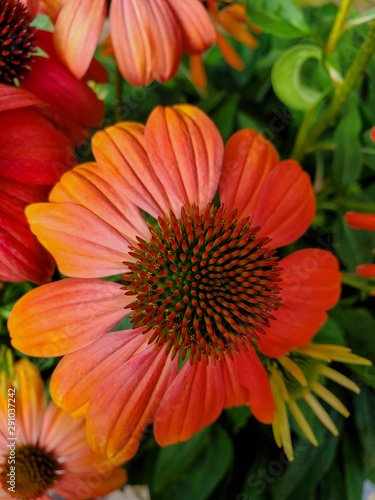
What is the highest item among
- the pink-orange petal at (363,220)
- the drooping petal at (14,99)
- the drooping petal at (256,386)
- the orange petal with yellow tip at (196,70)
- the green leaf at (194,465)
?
the drooping petal at (14,99)

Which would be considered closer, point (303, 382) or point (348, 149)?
point (303, 382)

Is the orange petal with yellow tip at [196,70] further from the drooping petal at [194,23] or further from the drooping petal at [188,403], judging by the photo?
the drooping petal at [188,403]

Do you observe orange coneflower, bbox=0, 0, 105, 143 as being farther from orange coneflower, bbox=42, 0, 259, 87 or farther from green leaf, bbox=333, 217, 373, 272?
green leaf, bbox=333, 217, 373, 272

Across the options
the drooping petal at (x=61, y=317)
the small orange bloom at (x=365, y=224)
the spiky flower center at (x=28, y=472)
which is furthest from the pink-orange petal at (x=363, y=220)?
the spiky flower center at (x=28, y=472)

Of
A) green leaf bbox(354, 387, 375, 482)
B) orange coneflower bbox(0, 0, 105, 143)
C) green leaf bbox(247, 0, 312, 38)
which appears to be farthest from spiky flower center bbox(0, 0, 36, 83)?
green leaf bbox(354, 387, 375, 482)

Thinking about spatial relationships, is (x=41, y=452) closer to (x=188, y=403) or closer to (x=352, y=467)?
(x=188, y=403)

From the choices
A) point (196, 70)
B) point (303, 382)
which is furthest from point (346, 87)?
point (303, 382)
